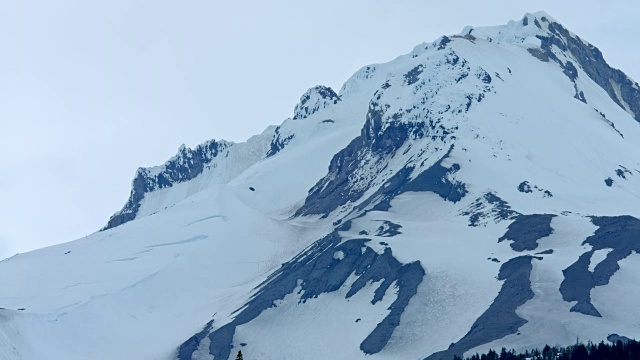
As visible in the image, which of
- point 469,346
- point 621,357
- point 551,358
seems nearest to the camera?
point 621,357

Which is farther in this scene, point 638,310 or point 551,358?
point 638,310

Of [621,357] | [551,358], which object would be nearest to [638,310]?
[551,358]

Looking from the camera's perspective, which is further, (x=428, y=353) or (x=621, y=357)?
(x=428, y=353)

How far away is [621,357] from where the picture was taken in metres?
130

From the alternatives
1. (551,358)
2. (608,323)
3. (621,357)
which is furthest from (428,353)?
(621,357)

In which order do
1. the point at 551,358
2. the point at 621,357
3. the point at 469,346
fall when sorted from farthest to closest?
the point at 469,346, the point at 551,358, the point at 621,357

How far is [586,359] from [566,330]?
56.8 m

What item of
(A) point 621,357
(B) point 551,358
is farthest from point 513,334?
(A) point 621,357

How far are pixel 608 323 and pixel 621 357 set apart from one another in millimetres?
65851

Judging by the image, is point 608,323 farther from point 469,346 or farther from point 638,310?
point 469,346

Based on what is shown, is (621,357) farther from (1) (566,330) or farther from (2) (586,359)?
(1) (566,330)

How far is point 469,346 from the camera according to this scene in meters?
190

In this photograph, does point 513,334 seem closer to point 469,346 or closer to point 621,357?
point 469,346

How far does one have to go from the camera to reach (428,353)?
199 meters
